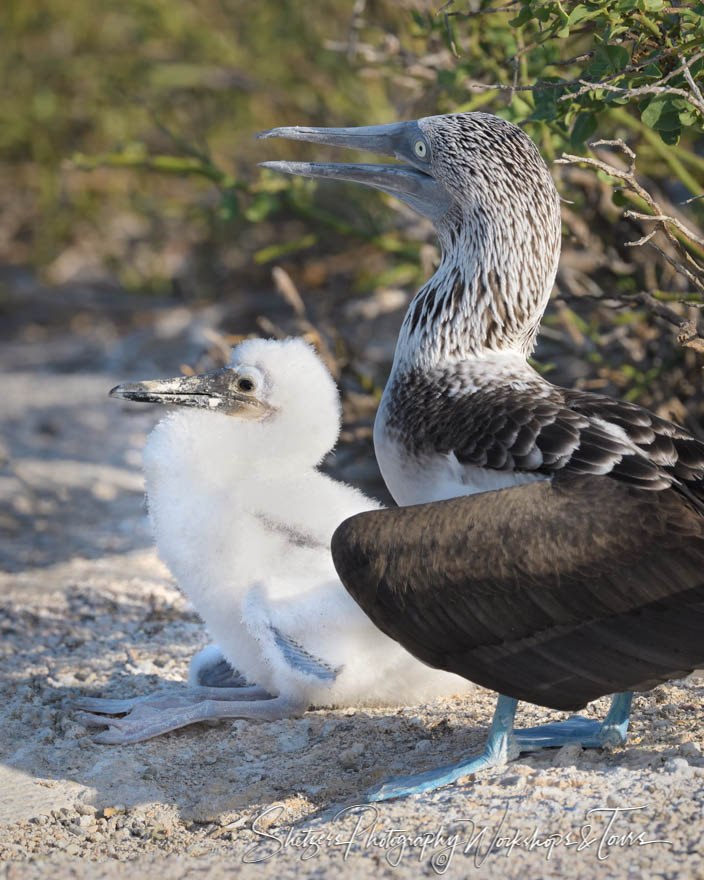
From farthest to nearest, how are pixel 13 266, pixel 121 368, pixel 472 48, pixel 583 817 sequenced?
pixel 13 266 → pixel 121 368 → pixel 472 48 → pixel 583 817

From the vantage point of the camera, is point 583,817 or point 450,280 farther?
point 450,280

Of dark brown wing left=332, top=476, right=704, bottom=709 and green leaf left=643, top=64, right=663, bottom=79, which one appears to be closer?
dark brown wing left=332, top=476, right=704, bottom=709

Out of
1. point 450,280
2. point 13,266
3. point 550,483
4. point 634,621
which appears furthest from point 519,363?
point 13,266

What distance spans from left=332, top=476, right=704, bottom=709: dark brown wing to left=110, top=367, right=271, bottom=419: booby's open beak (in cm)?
102

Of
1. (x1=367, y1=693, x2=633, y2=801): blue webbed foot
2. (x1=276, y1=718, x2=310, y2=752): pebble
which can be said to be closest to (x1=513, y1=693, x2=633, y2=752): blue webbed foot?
(x1=367, y1=693, x2=633, y2=801): blue webbed foot

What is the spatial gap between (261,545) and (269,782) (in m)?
0.77

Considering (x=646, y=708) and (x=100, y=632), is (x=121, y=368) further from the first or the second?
(x=646, y=708)

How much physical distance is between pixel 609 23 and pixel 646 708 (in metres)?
2.13

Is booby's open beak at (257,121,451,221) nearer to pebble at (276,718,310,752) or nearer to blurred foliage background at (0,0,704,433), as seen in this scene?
blurred foliage background at (0,0,704,433)

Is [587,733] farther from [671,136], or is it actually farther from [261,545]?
[671,136]

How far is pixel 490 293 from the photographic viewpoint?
3.74m

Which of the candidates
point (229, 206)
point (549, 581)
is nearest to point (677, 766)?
point (549, 581)

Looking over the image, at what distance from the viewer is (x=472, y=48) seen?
5184 mm

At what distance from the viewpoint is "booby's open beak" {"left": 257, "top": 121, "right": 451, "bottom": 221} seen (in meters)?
3.96
